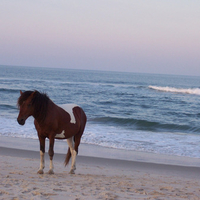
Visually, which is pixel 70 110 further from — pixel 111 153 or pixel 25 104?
pixel 111 153

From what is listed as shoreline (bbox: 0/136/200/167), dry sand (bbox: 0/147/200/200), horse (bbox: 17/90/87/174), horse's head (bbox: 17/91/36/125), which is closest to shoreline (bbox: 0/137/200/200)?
dry sand (bbox: 0/147/200/200)

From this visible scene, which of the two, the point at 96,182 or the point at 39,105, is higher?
the point at 39,105

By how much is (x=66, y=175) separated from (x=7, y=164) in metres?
1.31

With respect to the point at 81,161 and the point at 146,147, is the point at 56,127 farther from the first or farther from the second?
the point at 146,147

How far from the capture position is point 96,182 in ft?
15.2

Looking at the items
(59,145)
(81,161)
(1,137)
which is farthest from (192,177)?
(1,137)

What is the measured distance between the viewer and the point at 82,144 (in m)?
9.34

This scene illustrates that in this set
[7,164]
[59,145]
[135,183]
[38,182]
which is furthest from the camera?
[59,145]

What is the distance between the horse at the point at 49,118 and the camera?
4797 mm

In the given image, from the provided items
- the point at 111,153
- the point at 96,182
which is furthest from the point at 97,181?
the point at 111,153

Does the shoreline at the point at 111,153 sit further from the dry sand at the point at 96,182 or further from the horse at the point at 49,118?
the horse at the point at 49,118

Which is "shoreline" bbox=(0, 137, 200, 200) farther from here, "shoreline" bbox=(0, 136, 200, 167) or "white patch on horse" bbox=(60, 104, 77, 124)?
"white patch on horse" bbox=(60, 104, 77, 124)

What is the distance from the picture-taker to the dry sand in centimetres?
377

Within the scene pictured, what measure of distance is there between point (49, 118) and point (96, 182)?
129cm
